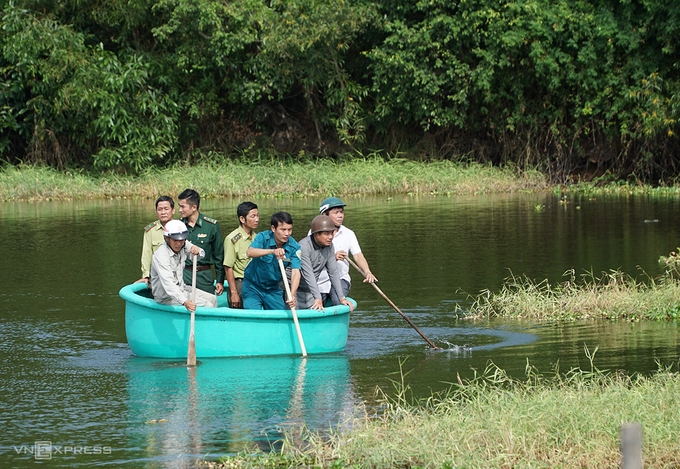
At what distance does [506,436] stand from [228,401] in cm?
250

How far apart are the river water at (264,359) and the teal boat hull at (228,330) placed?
5.2 inches

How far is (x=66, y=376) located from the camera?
28.1 ft

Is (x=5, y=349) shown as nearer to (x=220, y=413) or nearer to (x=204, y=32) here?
(x=220, y=413)

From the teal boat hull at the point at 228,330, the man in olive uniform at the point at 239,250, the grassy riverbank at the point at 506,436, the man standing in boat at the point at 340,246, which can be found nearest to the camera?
the grassy riverbank at the point at 506,436

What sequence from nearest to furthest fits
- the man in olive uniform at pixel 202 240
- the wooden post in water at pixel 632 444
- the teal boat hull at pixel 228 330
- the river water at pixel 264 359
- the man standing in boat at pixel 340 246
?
the wooden post in water at pixel 632 444, the river water at pixel 264 359, the teal boat hull at pixel 228 330, the man standing in boat at pixel 340 246, the man in olive uniform at pixel 202 240

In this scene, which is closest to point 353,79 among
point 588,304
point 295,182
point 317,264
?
point 295,182

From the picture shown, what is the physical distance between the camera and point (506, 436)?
5922 millimetres

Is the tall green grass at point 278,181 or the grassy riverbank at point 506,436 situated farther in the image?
the tall green grass at point 278,181

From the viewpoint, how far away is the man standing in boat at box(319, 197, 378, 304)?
9344mm

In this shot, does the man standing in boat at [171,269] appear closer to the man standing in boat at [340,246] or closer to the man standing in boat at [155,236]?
the man standing in boat at [155,236]

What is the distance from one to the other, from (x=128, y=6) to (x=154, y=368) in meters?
22.9

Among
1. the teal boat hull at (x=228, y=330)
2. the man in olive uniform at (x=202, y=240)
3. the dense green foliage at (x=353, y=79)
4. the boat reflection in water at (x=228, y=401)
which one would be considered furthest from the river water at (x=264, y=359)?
the dense green foliage at (x=353, y=79)

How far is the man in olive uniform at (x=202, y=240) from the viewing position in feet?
31.8

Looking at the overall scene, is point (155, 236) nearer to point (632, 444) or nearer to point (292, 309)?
point (292, 309)
